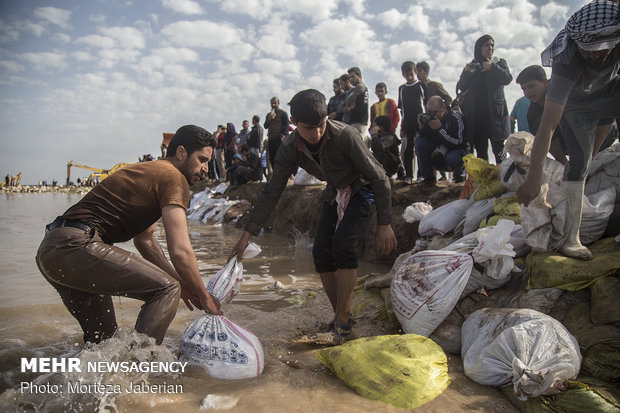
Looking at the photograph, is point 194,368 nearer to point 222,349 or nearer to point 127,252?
point 222,349

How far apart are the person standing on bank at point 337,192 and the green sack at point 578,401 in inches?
43.0

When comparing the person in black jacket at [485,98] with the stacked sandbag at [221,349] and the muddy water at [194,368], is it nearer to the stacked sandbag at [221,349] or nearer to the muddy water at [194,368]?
the muddy water at [194,368]

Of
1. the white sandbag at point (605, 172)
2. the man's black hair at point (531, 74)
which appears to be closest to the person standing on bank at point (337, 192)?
the man's black hair at point (531, 74)

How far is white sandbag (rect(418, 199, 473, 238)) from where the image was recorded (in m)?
3.61

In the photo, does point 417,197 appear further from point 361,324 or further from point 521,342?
point 521,342

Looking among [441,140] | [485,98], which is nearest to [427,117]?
[441,140]

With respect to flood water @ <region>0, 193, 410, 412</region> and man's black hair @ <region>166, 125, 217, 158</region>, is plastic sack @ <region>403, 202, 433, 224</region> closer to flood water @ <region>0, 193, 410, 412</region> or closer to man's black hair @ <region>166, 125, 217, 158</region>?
flood water @ <region>0, 193, 410, 412</region>

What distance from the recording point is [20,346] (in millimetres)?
2439

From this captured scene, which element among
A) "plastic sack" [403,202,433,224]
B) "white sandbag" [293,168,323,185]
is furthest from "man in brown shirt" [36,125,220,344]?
"white sandbag" [293,168,323,185]

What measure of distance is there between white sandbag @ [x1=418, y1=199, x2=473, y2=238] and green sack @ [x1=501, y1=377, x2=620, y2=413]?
1913 mm

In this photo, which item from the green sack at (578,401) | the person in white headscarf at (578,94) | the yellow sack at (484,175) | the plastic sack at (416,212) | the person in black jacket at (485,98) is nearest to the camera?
the green sack at (578,401)

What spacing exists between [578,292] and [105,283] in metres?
2.63

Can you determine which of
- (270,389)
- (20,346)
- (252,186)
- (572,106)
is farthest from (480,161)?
(252,186)

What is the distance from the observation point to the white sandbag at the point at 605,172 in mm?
2830
